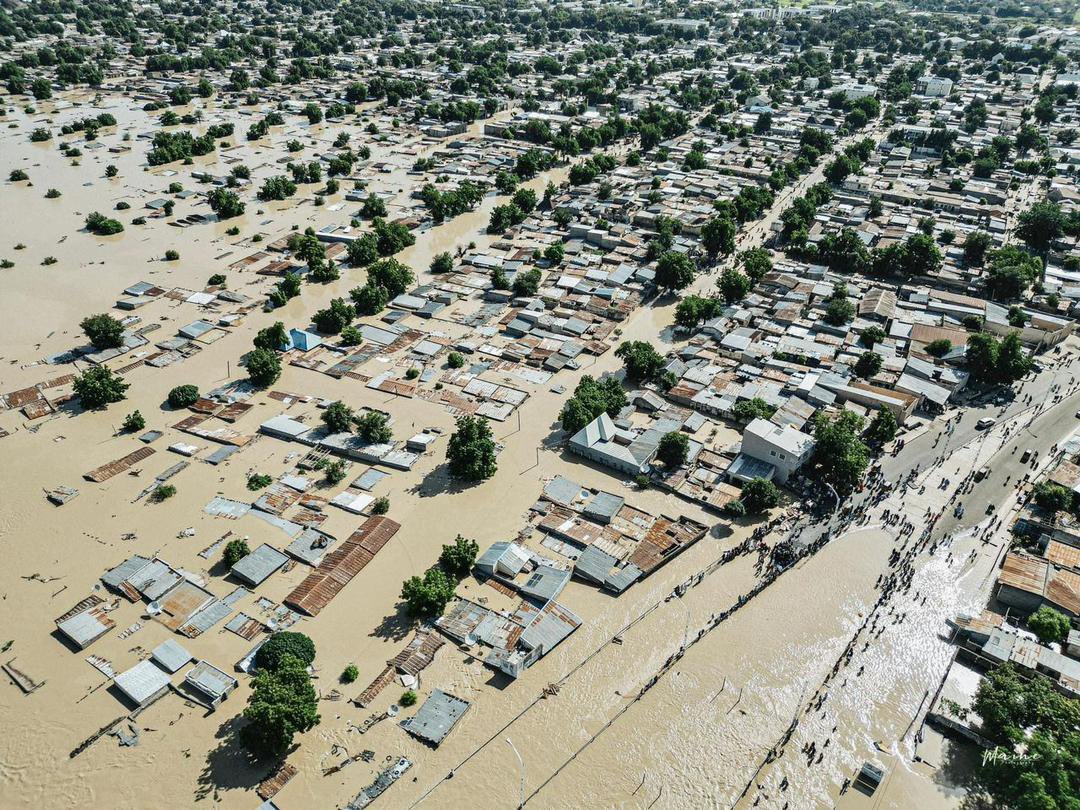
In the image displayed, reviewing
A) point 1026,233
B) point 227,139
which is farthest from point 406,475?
point 227,139

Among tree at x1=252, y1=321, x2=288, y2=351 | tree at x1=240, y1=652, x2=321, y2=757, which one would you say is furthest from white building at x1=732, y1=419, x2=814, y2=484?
tree at x1=252, y1=321, x2=288, y2=351

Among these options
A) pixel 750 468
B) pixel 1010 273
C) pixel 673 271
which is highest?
pixel 1010 273

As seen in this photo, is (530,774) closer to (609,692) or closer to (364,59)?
(609,692)

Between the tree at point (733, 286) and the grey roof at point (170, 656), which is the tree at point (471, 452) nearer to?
the grey roof at point (170, 656)

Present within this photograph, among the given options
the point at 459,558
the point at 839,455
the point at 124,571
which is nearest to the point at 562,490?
the point at 459,558

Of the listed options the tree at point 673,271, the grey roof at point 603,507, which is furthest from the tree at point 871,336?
the grey roof at point 603,507

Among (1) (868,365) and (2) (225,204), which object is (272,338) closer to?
(2) (225,204)

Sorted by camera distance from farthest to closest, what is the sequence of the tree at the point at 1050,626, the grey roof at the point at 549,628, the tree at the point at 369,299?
1. the tree at the point at 369,299
2. the grey roof at the point at 549,628
3. the tree at the point at 1050,626
